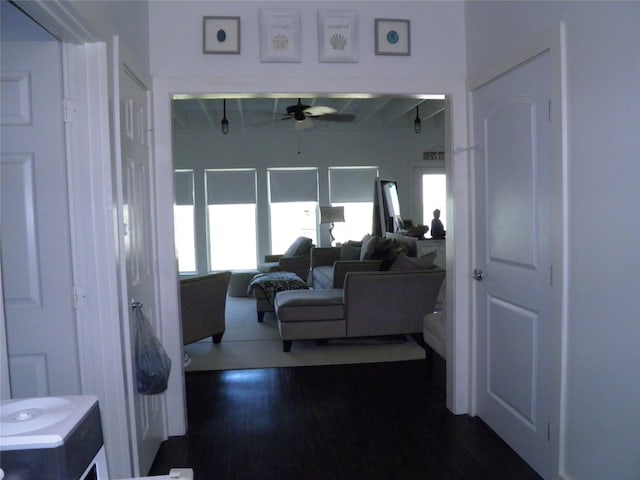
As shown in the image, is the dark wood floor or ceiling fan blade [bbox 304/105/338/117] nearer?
the dark wood floor

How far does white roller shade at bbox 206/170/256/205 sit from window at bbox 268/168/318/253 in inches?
15.0

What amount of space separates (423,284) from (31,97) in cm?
344

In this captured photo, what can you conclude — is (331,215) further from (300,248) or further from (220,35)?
(220,35)

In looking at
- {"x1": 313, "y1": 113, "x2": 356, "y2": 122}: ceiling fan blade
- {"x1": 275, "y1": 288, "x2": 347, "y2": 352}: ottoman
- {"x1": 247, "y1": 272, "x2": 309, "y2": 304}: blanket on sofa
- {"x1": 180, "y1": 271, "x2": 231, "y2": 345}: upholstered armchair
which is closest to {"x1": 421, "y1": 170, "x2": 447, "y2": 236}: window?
{"x1": 313, "y1": 113, "x2": 356, "y2": 122}: ceiling fan blade

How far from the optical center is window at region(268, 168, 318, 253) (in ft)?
27.0

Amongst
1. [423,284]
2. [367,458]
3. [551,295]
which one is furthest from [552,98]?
[423,284]

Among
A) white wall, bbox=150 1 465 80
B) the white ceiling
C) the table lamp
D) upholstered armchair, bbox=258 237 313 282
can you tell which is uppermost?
the white ceiling

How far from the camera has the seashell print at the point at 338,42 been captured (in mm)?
2758

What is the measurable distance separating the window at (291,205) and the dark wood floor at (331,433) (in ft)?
15.4

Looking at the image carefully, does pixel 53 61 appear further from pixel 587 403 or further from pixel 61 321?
pixel 587 403

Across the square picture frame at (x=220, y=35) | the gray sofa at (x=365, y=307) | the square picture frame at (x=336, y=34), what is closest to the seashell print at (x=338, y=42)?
the square picture frame at (x=336, y=34)

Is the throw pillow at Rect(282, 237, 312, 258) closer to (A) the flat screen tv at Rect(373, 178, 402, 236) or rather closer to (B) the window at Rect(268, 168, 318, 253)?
(B) the window at Rect(268, 168, 318, 253)

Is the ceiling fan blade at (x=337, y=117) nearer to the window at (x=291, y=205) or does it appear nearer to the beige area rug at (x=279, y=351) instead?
the window at (x=291, y=205)

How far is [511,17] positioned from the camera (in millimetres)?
2354
